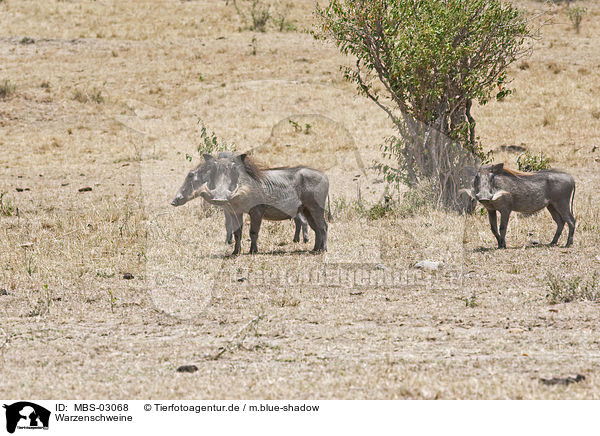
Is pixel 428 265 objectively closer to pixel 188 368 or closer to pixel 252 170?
pixel 252 170

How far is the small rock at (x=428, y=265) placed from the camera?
27.7 ft

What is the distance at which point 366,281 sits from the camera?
A: 316 inches

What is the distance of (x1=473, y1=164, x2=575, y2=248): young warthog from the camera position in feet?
30.2

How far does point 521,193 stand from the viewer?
369 inches

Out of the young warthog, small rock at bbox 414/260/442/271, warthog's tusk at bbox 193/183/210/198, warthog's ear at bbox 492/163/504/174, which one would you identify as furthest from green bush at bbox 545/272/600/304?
warthog's tusk at bbox 193/183/210/198

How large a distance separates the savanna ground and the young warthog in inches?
14.6

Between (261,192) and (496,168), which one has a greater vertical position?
(496,168)

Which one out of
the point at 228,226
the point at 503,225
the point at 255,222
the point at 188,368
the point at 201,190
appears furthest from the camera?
the point at 228,226

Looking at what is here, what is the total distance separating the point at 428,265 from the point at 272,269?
1.63 metres

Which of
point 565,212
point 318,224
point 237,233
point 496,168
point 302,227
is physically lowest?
point 302,227

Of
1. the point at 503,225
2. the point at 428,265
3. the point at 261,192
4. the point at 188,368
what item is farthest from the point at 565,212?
the point at 188,368
